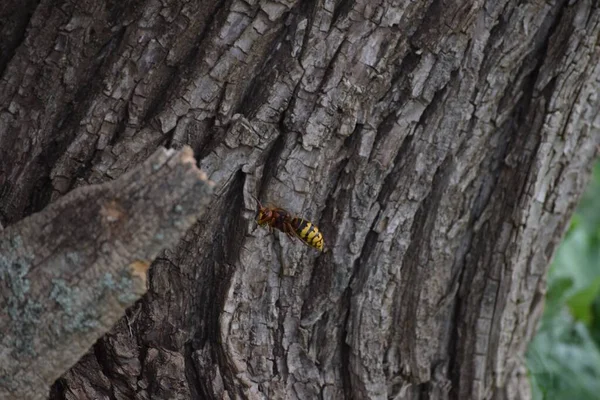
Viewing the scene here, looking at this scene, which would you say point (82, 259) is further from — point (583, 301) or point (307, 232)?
point (583, 301)

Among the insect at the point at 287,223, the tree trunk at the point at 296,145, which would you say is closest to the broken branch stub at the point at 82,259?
the tree trunk at the point at 296,145

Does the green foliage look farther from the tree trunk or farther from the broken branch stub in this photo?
the broken branch stub

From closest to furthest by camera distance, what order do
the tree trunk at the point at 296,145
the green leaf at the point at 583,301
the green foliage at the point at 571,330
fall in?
1. the tree trunk at the point at 296,145
2. the green foliage at the point at 571,330
3. the green leaf at the point at 583,301

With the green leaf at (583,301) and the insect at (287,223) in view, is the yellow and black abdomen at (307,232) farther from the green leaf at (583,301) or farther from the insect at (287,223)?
the green leaf at (583,301)

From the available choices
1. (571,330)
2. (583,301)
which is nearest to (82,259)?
(571,330)

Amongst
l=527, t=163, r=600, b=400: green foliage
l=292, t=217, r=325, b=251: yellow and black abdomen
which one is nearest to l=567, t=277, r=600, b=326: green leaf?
l=527, t=163, r=600, b=400: green foliage

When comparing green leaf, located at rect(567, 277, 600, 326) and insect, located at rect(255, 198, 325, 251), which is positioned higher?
green leaf, located at rect(567, 277, 600, 326)
